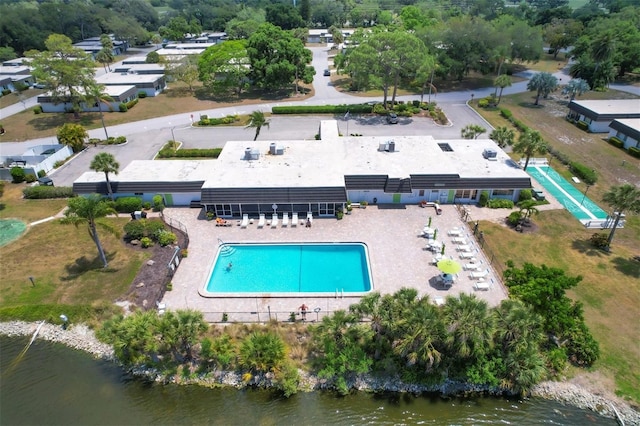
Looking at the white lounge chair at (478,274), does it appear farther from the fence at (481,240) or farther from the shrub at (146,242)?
the shrub at (146,242)

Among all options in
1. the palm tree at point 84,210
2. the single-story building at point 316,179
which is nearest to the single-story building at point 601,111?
the single-story building at point 316,179

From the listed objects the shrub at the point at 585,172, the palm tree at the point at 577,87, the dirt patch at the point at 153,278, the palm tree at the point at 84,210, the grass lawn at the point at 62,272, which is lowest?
the grass lawn at the point at 62,272

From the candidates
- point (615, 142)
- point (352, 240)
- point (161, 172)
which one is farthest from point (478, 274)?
point (615, 142)

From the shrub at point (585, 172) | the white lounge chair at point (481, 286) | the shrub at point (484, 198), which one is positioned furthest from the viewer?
the shrub at point (585, 172)

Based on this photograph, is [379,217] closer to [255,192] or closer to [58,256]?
[255,192]

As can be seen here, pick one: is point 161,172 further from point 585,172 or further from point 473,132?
point 585,172
